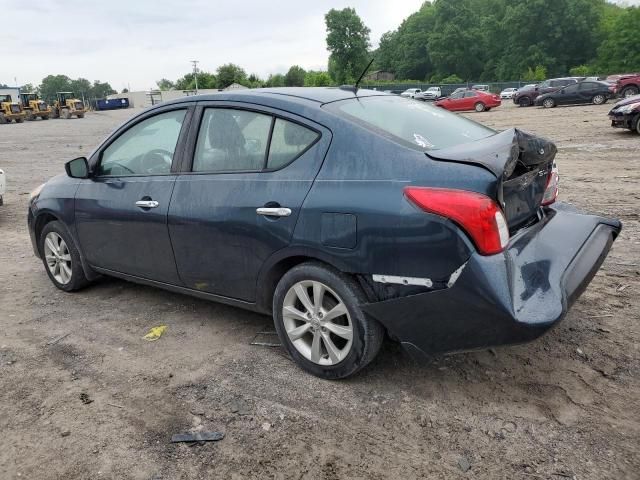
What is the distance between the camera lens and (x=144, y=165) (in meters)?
4.12

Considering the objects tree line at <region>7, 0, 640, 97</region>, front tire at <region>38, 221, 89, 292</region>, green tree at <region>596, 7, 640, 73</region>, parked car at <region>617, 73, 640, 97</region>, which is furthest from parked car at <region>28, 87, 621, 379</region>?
green tree at <region>596, 7, 640, 73</region>

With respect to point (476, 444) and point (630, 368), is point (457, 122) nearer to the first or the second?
point (630, 368)

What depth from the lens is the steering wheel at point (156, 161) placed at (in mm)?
3926

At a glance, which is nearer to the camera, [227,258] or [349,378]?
[349,378]

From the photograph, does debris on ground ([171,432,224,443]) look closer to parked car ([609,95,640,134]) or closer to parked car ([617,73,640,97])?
parked car ([609,95,640,134])

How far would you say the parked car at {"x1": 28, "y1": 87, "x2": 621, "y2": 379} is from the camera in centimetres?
263

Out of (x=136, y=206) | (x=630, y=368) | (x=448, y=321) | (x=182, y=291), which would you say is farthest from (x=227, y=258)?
(x=630, y=368)

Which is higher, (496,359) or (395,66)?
(395,66)

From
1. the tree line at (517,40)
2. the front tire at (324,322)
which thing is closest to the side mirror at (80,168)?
the front tire at (324,322)

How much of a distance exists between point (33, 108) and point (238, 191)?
175 feet

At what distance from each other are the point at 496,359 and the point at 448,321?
0.87m

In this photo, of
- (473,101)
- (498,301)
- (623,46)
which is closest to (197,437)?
(498,301)

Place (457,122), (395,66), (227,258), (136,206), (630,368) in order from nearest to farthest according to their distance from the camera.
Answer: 1. (630,368)
2. (227,258)
3. (457,122)
4. (136,206)
5. (395,66)

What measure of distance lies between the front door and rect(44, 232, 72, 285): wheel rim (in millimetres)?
386
